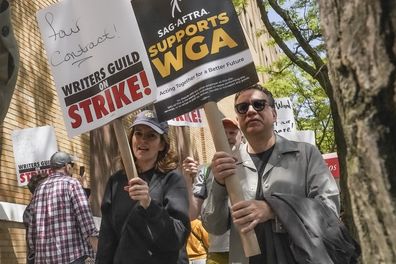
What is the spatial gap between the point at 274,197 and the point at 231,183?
0.23 metres

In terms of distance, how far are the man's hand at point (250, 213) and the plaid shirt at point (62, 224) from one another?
249 centimetres

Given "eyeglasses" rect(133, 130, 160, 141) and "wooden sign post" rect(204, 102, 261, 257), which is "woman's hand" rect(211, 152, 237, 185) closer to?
"wooden sign post" rect(204, 102, 261, 257)

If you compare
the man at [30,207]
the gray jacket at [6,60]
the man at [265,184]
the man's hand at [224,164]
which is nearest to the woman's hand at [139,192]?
the man at [265,184]

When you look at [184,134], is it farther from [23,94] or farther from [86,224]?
[86,224]

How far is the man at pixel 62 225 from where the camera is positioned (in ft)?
16.3

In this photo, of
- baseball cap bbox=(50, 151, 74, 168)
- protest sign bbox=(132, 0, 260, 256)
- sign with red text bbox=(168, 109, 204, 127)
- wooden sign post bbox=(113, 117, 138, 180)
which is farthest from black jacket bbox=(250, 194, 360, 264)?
sign with red text bbox=(168, 109, 204, 127)

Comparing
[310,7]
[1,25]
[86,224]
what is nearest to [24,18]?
[86,224]

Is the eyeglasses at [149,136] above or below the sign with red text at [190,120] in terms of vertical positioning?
below

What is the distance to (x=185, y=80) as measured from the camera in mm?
3270

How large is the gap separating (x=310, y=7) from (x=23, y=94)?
9.15m

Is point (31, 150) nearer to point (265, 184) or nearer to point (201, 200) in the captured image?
point (201, 200)

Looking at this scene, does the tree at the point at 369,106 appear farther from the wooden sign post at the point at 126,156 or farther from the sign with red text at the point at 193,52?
the wooden sign post at the point at 126,156

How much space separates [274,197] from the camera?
2820mm

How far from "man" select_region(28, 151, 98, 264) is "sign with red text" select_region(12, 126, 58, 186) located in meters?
1.53
